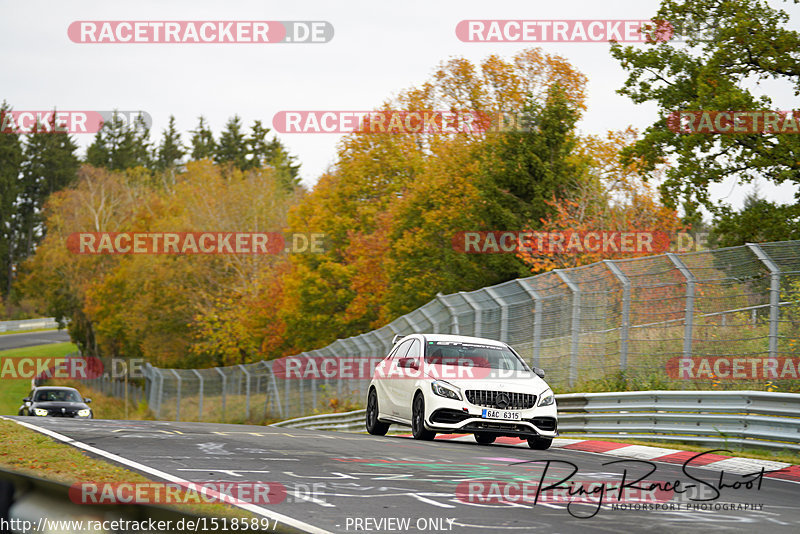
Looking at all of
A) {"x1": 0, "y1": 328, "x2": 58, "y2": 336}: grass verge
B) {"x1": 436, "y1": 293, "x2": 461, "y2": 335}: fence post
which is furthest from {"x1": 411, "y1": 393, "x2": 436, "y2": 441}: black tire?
{"x1": 0, "y1": 328, "x2": 58, "y2": 336}: grass verge

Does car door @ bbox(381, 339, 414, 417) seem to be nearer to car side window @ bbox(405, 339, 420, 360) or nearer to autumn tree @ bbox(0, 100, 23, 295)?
car side window @ bbox(405, 339, 420, 360)

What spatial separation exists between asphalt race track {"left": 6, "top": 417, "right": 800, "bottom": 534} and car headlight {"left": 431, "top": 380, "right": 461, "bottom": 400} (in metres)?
0.74

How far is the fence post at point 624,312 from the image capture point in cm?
1697

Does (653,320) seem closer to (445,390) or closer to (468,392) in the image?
(468,392)

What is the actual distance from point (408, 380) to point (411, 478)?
6494 mm

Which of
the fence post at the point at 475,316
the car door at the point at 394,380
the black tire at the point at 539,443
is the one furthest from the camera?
the fence post at the point at 475,316

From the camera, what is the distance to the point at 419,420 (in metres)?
15.0

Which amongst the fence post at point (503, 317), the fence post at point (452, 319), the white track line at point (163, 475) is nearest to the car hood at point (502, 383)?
the white track line at point (163, 475)

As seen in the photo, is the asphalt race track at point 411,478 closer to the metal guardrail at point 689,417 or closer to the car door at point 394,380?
the car door at point 394,380

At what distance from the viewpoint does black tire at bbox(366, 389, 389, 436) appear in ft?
57.2

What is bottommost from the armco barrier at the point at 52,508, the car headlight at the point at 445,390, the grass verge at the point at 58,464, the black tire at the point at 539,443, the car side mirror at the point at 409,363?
the black tire at the point at 539,443

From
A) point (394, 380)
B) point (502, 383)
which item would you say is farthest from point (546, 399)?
point (394, 380)

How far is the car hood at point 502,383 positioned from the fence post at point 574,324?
3588 mm

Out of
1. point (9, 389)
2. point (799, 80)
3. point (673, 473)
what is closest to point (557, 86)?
point (799, 80)
